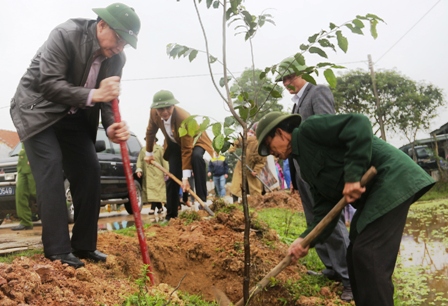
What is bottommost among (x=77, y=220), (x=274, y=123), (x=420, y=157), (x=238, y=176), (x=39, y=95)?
(x=420, y=157)

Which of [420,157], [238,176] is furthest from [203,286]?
[420,157]

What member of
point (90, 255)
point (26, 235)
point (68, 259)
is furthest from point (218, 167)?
point (68, 259)

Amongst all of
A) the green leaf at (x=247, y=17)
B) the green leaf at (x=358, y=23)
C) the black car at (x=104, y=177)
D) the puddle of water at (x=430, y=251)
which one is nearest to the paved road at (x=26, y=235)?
the black car at (x=104, y=177)

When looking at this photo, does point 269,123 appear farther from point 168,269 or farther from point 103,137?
point 103,137

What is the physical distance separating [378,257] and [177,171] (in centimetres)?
469

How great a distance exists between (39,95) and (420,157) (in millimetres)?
29546

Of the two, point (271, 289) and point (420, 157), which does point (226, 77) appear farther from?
point (420, 157)

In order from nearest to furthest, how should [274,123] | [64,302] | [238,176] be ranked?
[64,302] < [274,123] < [238,176]

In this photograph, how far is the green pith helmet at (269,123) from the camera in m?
2.99

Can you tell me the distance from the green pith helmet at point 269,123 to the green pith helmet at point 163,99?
3.25 meters

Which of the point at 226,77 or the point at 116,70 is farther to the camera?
the point at 116,70

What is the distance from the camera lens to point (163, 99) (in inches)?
248

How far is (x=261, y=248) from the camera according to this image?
5152 mm

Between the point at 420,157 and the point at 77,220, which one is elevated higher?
the point at 77,220
